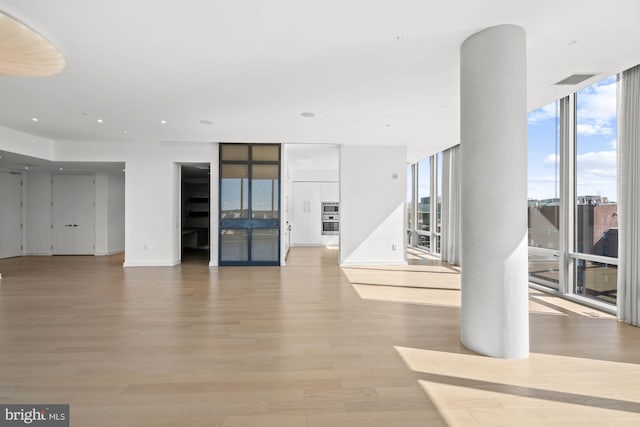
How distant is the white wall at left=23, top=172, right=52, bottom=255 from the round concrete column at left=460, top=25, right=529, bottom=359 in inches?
496

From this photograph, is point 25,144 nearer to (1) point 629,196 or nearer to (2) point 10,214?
(2) point 10,214

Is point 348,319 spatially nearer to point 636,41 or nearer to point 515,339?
point 515,339

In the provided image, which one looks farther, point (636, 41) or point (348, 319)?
point (348, 319)

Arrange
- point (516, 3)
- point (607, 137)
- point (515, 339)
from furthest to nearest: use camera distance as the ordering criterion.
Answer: point (607, 137)
point (515, 339)
point (516, 3)

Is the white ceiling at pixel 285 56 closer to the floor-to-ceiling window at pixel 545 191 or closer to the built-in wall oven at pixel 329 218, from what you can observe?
the floor-to-ceiling window at pixel 545 191

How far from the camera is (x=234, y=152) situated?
8.53 m

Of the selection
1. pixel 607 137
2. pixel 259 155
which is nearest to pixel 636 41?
pixel 607 137

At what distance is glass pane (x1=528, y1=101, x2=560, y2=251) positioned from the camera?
5.45 m

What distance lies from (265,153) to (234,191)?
1.30 m

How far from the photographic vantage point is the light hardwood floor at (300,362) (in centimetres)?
227

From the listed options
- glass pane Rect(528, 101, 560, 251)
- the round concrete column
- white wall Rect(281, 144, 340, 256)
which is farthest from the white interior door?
glass pane Rect(528, 101, 560, 251)

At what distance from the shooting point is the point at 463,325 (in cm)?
343

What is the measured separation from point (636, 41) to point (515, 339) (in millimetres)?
3374

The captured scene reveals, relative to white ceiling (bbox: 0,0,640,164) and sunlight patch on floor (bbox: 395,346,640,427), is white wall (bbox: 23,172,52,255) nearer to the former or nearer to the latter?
white ceiling (bbox: 0,0,640,164)
